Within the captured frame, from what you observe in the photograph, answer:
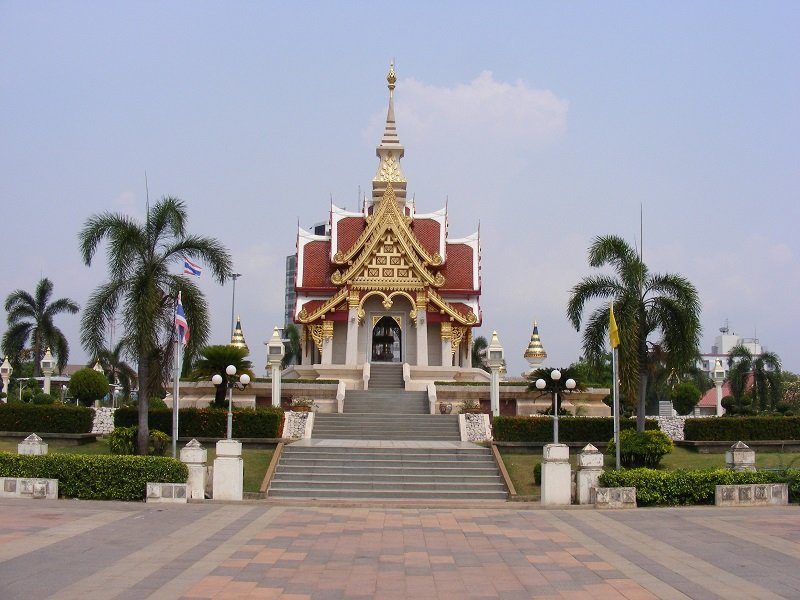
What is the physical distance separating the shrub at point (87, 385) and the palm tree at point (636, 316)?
18311 mm

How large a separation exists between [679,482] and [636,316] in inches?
234

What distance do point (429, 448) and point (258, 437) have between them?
4979mm

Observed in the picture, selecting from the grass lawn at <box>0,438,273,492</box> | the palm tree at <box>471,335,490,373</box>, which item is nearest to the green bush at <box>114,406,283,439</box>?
the grass lawn at <box>0,438,273,492</box>

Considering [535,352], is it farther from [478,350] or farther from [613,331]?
[478,350]

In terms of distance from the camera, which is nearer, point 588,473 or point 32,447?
point 588,473

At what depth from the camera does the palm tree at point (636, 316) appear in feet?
82.8

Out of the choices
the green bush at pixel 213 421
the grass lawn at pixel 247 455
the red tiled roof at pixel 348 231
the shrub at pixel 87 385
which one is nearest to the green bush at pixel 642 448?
the grass lawn at pixel 247 455

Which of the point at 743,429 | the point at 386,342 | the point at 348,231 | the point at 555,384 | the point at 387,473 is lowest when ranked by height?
the point at 387,473

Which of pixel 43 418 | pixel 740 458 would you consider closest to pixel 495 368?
pixel 740 458

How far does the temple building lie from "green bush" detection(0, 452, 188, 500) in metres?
18.6

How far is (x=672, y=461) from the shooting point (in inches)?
1033

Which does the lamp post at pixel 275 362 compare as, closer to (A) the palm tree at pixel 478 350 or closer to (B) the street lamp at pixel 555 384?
(B) the street lamp at pixel 555 384

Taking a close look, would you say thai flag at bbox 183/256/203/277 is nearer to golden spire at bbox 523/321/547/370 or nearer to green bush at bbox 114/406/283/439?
green bush at bbox 114/406/283/439

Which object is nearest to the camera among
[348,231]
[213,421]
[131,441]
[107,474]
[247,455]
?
[107,474]
